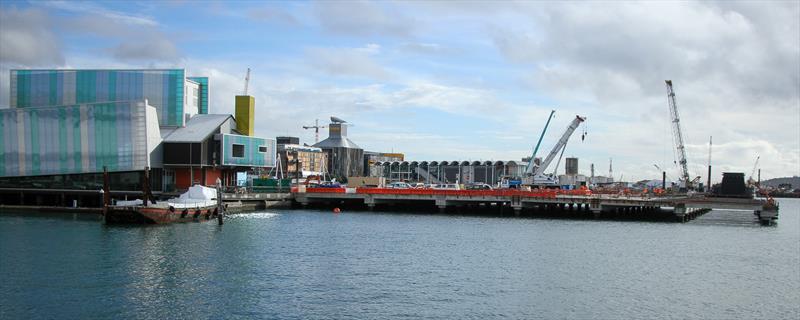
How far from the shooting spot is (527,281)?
1598 inches

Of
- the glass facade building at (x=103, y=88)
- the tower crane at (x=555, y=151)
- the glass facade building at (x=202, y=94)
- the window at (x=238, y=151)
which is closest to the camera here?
the glass facade building at (x=103, y=88)

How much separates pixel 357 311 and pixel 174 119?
7667cm

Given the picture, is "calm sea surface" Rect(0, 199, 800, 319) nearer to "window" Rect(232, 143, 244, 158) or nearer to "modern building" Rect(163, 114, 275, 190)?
"modern building" Rect(163, 114, 275, 190)

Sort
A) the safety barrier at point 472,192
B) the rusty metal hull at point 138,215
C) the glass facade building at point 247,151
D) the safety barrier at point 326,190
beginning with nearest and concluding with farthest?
the rusty metal hull at point 138,215
the safety barrier at point 472,192
the safety barrier at point 326,190
the glass facade building at point 247,151

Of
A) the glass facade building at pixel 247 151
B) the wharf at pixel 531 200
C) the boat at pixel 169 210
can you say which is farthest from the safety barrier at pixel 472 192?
the boat at pixel 169 210

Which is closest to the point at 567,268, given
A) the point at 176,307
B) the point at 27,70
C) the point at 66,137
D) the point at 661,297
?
the point at 661,297

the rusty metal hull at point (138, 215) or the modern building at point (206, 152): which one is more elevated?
the modern building at point (206, 152)

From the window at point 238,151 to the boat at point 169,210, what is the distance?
19.4 metres

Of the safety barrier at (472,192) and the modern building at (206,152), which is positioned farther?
the modern building at (206,152)

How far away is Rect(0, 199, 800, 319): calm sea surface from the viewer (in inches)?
1294

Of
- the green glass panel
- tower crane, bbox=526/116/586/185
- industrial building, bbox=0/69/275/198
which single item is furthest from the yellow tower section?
tower crane, bbox=526/116/586/185

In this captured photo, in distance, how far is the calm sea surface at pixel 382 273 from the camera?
3288cm

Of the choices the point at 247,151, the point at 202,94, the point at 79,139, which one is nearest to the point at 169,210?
the point at 79,139

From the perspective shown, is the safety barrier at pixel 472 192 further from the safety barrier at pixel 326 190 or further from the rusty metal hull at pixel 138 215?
the rusty metal hull at pixel 138 215
